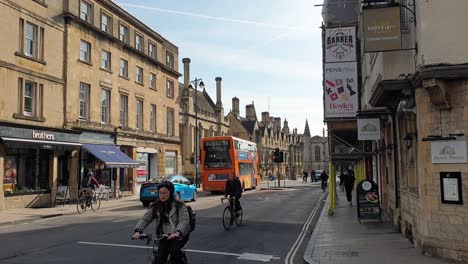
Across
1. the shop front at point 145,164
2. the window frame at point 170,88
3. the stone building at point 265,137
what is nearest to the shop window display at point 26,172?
the shop front at point 145,164

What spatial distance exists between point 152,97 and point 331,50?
21.7 m

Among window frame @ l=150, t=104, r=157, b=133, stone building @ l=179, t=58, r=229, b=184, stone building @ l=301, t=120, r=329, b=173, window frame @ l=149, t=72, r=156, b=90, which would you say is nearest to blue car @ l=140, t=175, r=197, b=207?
window frame @ l=150, t=104, r=157, b=133

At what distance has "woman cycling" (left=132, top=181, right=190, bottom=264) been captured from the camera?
6090mm

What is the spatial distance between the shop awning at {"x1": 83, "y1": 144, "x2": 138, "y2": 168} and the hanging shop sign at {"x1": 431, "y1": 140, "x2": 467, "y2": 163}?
21478 mm

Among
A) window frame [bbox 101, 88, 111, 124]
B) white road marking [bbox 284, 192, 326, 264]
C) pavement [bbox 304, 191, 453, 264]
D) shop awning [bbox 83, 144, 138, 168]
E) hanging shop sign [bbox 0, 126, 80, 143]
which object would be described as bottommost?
white road marking [bbox 284, 192, 326, 264]

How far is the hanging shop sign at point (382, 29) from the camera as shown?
10.1 meters

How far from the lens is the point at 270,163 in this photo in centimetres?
9506

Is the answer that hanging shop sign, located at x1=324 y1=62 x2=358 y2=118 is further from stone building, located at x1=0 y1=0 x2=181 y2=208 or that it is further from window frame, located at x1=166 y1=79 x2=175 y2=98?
window frame, located at x1=166 y1=79 x2=175 y2=98

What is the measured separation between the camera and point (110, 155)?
29.2 meters

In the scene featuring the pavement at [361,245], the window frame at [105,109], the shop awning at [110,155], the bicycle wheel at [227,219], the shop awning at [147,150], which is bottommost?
the pavement at [361,245]

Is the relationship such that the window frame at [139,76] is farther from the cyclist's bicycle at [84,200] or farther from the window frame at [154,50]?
the cyclist's bicycle at [84,200]

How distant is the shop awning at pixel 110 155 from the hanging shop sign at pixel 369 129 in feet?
55.3

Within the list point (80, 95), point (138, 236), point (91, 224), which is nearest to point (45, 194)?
point (80, 95)

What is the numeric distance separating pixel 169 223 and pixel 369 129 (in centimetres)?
1047
